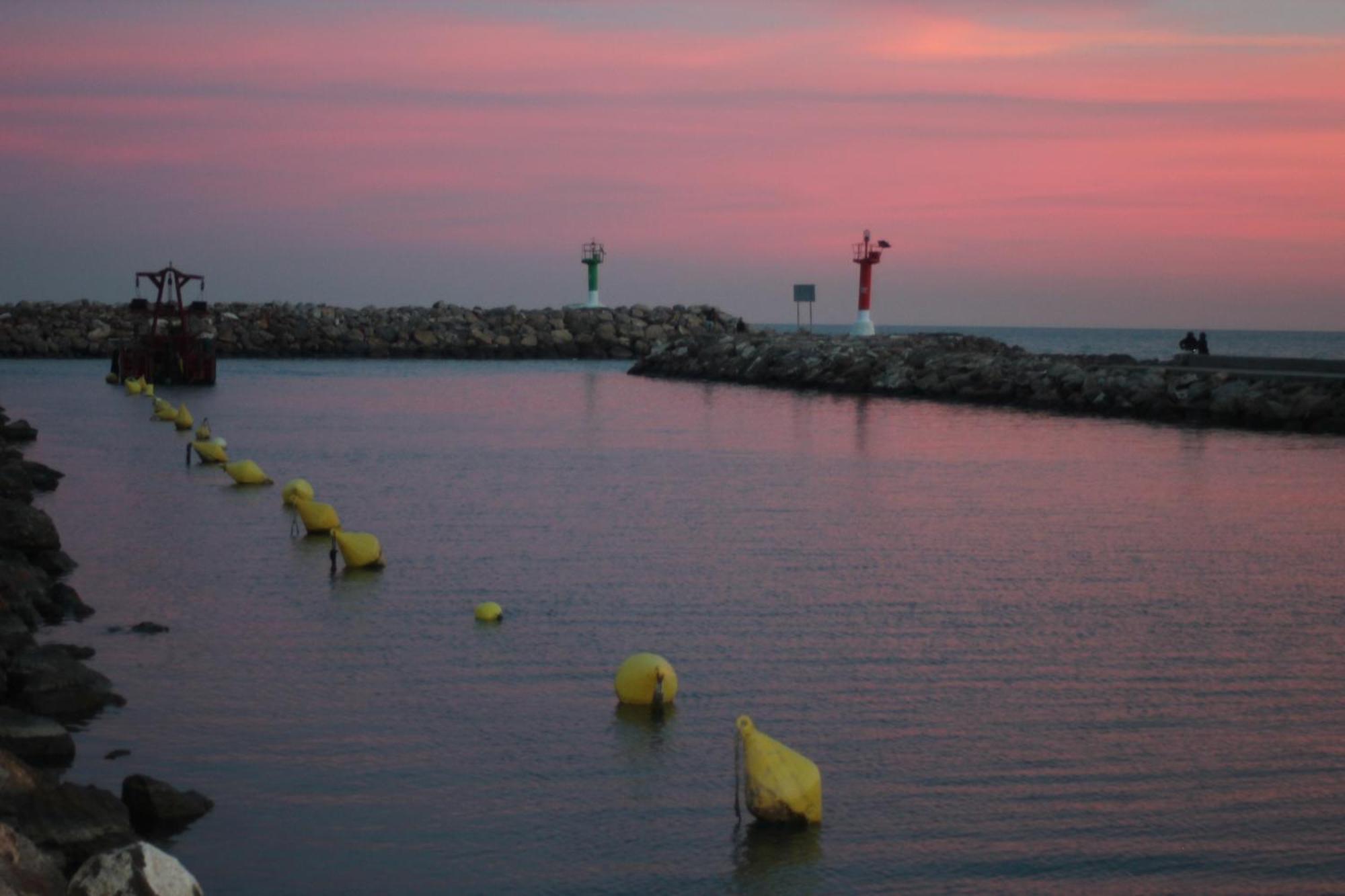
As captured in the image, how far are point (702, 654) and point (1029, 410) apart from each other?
2847 centimetres

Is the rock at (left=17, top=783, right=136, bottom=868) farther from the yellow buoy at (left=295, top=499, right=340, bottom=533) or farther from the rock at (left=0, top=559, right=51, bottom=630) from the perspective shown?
the yellow buoy at (left=295, top=499, right=340, bottom=533)

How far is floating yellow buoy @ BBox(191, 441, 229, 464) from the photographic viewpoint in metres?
23.6

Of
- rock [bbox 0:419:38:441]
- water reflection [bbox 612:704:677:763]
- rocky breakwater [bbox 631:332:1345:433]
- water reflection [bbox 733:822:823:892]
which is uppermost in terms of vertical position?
rocky breakwater [bbox 631:332:1345:433]

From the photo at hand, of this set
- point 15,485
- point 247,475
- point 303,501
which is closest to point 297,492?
point 303,501

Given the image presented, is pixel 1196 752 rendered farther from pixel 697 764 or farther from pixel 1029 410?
pixel 1029 410

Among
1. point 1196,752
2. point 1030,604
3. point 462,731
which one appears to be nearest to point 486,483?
point 1030,604

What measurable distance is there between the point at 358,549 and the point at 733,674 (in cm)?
515

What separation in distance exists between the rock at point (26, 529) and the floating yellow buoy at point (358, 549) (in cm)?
246

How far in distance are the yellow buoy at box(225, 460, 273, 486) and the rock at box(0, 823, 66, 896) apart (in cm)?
1567

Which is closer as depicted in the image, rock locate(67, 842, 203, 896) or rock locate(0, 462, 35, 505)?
rock locate(67, 842, 203, 896)

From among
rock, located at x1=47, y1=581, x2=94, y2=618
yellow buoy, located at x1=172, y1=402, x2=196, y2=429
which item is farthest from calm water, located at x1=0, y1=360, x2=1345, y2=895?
yellow buoy, located at x1=172, y1=402, x2=196, y2=429

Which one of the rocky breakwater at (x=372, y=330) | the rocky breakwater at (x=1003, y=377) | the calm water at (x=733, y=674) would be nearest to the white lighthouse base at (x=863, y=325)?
the rocky breakwater at (x=1003, y=377)

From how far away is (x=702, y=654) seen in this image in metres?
10.7

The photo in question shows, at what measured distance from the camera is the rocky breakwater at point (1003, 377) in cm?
3216
